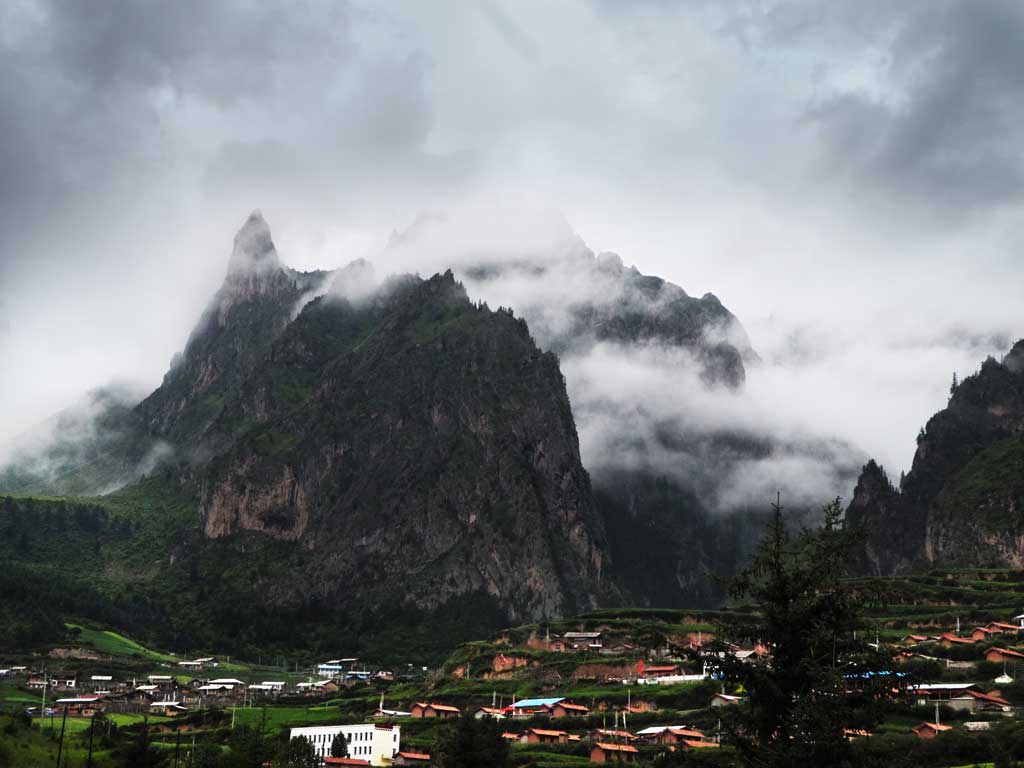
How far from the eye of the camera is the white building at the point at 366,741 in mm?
117062

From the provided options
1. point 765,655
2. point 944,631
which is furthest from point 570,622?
point 765,655

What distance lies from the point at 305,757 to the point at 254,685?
96.9 metres

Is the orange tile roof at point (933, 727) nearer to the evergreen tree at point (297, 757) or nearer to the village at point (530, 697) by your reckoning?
the village at point (530, 697)

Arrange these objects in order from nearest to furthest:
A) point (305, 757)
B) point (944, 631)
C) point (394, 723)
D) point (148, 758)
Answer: point (148, 758) < point (305, 757) < point (394, 723) < point (944, 631)

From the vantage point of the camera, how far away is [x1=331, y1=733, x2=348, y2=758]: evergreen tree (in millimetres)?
114775

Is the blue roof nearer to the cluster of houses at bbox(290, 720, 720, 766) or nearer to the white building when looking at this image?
the cluster of houses at bbox(290, 720, 720, 766)

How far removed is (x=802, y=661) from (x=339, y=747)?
9606 centimetres

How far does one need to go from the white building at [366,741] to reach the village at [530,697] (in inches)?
5.8

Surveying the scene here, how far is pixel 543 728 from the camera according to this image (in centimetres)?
11844

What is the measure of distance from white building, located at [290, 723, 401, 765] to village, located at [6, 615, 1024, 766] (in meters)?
0.15

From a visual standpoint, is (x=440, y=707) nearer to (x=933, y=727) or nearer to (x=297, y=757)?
(x=297, y=757)

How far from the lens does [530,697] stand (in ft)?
479

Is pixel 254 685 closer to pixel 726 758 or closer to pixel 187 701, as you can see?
pixel 187 701

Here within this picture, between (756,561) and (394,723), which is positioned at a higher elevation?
(756,561)
